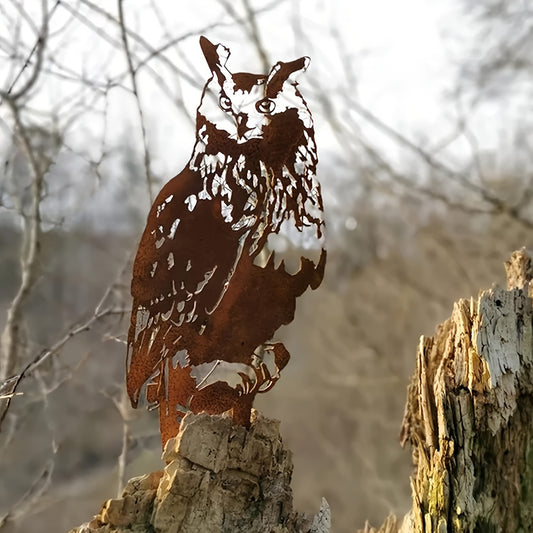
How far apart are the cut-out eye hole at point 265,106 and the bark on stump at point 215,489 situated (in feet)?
1.50

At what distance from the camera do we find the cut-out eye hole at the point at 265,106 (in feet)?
2.77

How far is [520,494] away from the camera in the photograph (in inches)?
39.1

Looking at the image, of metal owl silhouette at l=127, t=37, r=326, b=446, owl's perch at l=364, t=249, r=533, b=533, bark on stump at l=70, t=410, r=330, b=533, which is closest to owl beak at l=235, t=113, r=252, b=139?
metal owl silhouette at l=127, t=37, r=326, b=446

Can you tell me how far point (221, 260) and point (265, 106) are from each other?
0.80 feet

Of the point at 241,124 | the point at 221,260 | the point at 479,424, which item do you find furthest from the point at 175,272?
the point at 479,424

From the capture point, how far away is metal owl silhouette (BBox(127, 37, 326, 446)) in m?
0.81

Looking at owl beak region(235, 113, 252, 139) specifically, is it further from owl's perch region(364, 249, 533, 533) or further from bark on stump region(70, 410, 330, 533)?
owl's perch region(364, 249, 533, 533)

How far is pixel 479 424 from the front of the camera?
961 mm

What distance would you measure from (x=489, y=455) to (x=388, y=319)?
202 centimetres

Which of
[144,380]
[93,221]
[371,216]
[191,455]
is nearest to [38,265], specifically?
[144,380]

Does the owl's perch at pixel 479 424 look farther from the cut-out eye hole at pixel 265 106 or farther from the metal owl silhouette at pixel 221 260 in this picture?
the cut-out eye hole at pixel 265 106

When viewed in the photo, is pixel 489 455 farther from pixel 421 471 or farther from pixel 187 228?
pixel 187 228

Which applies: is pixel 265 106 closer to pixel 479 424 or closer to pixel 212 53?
pixel 212 53

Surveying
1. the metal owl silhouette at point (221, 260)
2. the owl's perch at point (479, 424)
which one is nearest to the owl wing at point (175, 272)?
the metal owl silhouette at point (221, 260)
